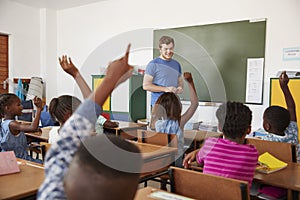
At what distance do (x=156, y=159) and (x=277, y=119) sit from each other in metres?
0.95

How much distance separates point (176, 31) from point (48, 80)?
3.03 metres

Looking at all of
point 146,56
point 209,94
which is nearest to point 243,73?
point 209,94

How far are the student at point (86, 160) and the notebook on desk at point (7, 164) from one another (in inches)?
37.8

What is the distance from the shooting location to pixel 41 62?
628 centimetres

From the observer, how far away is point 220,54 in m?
4.20

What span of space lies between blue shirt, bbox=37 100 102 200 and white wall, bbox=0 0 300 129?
3428mm

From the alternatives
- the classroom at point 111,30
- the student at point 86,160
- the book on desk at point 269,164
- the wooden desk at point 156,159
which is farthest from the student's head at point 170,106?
the student at point 86,160

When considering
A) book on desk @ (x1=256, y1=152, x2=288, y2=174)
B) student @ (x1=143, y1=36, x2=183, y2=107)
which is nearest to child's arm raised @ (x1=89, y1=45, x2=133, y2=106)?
book on desk @ (x1=256, y1=152, x2=288, y2=174)

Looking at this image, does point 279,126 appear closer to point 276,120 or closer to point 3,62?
point 276,120

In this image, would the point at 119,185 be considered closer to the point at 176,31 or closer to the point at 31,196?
the point at 31,196

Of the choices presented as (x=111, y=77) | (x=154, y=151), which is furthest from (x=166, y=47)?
(x=111, y=77)

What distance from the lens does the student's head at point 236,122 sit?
1.74 meters

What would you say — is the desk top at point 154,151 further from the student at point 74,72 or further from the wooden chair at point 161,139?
the student at point 74,72

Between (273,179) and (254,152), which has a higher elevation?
(254,152)
